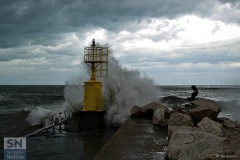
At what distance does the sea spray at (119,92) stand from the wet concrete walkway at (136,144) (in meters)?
4.36

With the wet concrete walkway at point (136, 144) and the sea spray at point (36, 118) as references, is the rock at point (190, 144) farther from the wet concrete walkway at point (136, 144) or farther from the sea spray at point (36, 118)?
the sea spray at point (36, 118)

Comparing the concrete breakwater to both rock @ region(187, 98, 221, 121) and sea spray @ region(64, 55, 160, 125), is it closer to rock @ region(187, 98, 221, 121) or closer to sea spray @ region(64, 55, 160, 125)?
rock @ region(187, 98, 221, 121)

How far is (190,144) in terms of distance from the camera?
17.1 ft

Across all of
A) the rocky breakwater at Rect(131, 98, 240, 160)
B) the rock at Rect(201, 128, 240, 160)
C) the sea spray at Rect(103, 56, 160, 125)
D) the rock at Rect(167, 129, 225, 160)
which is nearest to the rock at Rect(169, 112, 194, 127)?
the rocky breakwater at Rect(131, 98, 240, 160)

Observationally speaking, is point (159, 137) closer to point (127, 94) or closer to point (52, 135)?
point (52, 135)

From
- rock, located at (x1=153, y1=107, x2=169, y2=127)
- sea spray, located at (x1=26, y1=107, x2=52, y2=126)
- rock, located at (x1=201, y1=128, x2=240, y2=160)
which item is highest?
rock, located at (x1=201, y1=128, x2=240, y2=160)

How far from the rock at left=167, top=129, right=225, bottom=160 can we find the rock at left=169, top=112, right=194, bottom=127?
2.30m

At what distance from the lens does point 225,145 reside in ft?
14.6

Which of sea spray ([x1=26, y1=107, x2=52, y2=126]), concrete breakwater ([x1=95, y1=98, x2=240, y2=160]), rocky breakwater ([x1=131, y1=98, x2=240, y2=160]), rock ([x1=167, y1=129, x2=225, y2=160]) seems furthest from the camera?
sea spray ([x1=26, y1=107, x2=52, y2=126])

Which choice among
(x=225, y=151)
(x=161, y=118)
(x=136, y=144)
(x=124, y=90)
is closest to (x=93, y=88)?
(x=161, y=118)

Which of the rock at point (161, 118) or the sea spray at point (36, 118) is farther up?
the rock at point (161, 118)

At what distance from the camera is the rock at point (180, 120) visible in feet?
27.0

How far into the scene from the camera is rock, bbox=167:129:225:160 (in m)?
4.84

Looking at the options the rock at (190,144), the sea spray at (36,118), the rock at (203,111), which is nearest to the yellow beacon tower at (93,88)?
the rock at (203,111)
